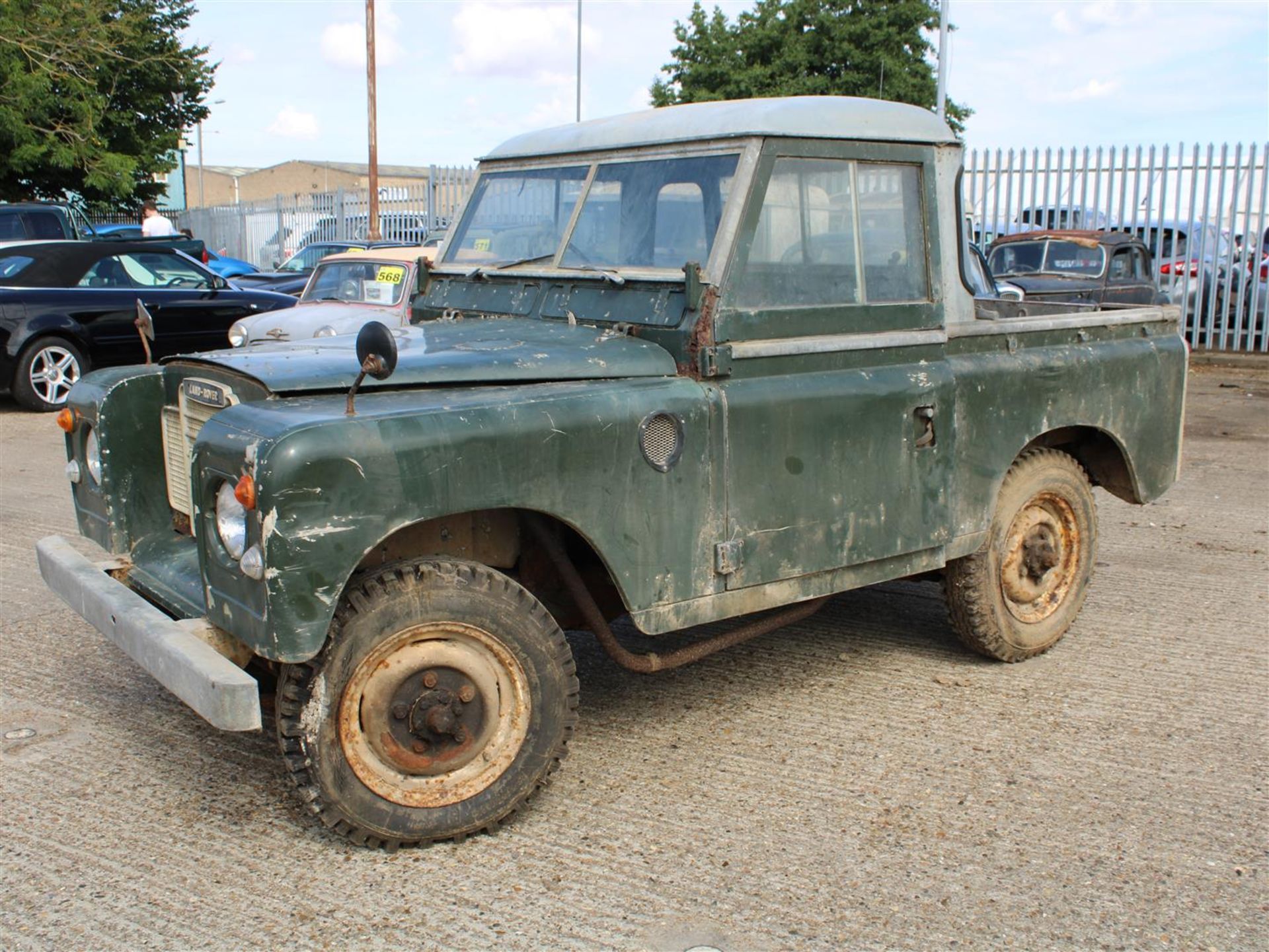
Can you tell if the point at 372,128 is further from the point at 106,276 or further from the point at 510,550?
the point at 510,550

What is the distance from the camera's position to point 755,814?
3.69m

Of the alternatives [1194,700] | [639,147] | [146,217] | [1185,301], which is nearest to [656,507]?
[639,147]

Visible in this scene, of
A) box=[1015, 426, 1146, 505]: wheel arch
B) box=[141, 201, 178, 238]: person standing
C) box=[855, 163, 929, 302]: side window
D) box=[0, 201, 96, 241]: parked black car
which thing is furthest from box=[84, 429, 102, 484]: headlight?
box=[141, 201, 178, 238]: person standing

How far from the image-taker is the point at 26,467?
358 inches

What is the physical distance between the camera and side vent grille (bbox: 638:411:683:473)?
366 cm

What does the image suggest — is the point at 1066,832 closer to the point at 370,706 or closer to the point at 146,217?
the point at 370,706

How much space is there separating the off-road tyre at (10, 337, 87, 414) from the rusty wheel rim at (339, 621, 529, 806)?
30.7 feet

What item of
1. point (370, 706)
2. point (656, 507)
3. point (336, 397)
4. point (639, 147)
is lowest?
point (370, 706)

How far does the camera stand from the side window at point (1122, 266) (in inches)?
561

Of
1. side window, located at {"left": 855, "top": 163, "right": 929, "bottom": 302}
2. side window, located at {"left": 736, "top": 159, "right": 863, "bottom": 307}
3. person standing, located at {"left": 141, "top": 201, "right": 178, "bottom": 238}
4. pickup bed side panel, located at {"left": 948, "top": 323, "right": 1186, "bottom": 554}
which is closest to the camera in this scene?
side window, located at {"left": 736, "top": 159, "right": 863, "bottom": 307}

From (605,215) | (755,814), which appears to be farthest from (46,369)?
(755,814)

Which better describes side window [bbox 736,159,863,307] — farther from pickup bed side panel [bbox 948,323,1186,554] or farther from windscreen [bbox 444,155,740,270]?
pickup bed side panel [bbox 948,323,1186,554]

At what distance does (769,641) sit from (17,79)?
2326 centimetres

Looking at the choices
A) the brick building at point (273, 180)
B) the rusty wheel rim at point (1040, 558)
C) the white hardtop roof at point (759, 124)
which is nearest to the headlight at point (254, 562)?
the white hardtop roof at point (759, 124)
